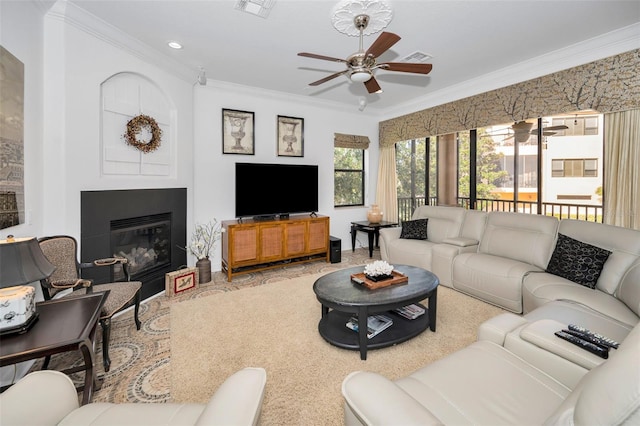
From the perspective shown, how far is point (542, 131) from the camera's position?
403cm

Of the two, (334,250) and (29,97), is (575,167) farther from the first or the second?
(29,97)

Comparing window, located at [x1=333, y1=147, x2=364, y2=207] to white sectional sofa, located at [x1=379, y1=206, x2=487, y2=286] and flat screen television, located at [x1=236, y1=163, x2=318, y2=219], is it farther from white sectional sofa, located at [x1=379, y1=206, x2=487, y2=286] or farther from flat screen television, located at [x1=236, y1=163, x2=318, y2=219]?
white sectional sofa, located at [x1=379, y1=206, x2=487, y2=286]

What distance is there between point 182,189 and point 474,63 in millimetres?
4222

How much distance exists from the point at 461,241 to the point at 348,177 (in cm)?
278

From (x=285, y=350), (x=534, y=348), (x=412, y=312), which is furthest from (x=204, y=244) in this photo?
(x=534, y=348)

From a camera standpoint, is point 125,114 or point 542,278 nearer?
point 542,278

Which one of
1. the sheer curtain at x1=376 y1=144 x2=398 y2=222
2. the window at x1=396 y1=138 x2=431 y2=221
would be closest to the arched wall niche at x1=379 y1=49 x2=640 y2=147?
the window at x1=396 y1=138 x2=431 y2=221

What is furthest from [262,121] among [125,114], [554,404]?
[554,404]

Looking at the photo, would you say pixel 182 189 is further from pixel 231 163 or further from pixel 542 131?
pixel 542 131

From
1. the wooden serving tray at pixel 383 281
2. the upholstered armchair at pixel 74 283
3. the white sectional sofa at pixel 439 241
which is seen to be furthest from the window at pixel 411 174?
the upholstered armchair at pixel 74 283

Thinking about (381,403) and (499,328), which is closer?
(381,403)

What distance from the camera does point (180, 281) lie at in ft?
12.2

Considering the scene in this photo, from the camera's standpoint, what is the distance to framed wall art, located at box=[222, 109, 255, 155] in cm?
463

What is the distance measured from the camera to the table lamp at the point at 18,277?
139 centimetres
